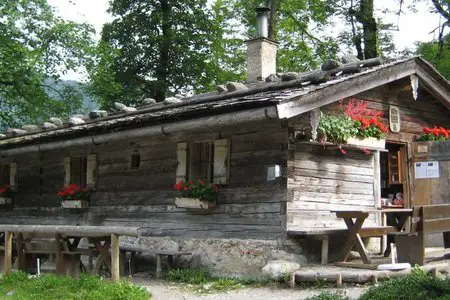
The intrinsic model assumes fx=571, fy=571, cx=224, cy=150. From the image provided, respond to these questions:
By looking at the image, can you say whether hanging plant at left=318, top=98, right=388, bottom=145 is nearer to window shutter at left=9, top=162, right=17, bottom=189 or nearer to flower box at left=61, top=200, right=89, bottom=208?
flower box at left=61, top=200, right=89, bottom=208

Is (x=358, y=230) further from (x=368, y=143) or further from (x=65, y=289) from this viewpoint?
(x=65, y=289)

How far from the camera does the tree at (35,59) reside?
2012 centimetres

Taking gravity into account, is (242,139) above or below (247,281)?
above

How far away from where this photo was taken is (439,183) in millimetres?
11258

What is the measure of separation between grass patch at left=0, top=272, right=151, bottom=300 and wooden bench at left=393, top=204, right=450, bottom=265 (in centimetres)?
396

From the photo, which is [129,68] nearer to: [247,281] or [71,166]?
[71,166]

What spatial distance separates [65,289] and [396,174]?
7.28m

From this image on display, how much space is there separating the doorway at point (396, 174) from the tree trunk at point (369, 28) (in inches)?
427

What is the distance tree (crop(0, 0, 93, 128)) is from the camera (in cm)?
2012

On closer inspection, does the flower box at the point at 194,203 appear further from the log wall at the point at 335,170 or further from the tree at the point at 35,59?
the tree at the point at 35,59

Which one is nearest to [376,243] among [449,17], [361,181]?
[361,181]

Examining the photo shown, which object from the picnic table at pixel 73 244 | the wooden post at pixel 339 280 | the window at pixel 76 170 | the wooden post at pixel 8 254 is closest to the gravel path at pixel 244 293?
the wooden post at pixel 339 280

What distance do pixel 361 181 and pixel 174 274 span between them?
392 cm

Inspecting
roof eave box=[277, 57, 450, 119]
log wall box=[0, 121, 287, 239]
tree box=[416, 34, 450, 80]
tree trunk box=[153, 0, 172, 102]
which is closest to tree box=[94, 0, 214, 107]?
tree trunk box=[153, 0, 172, 102]
